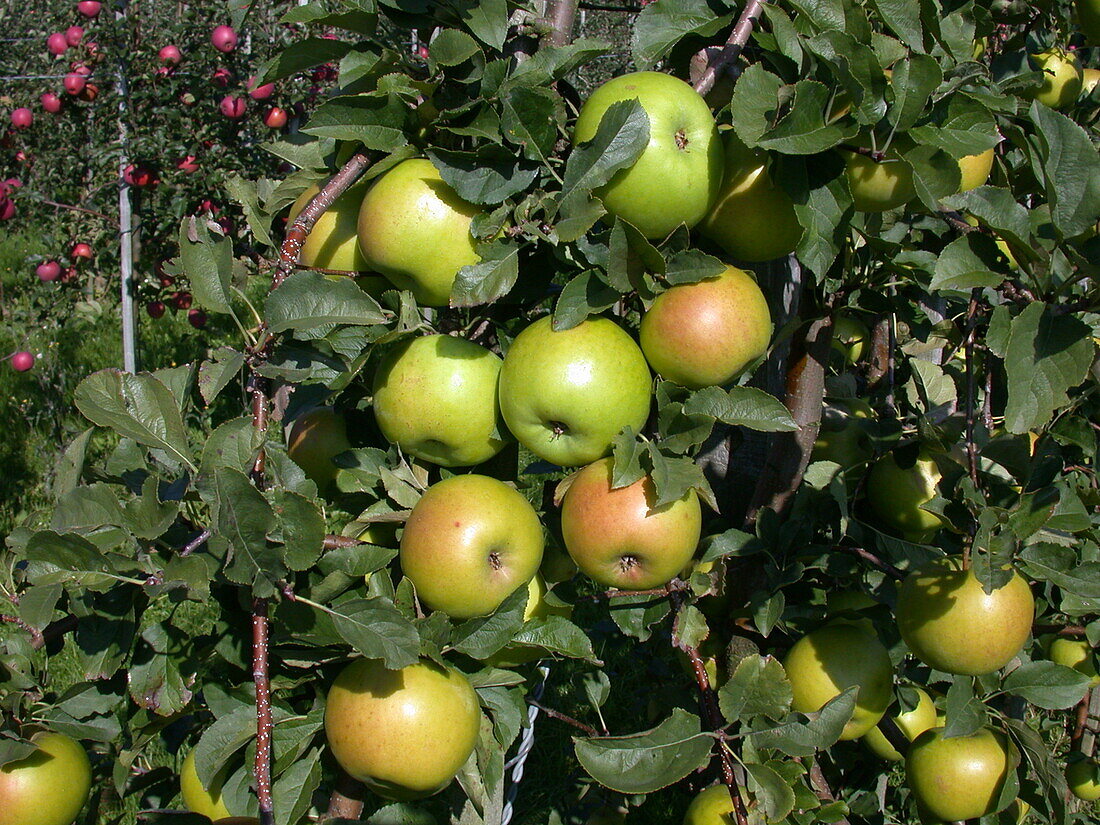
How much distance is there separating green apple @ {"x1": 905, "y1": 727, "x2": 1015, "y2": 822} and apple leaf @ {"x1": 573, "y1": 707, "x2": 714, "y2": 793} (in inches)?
19.4

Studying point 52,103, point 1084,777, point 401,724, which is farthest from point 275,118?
point 1084,777

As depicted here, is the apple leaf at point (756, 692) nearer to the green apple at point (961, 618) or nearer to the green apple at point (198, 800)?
the green apple at point (961, 618)

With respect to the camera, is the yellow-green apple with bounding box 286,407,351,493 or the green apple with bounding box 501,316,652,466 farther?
the yellow-green apple with bounding box 286,407,351,493

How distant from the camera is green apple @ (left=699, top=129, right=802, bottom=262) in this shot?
0.95 metres

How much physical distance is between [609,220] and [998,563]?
549 millimetres

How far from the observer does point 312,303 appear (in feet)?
2.90

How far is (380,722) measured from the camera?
922 millimetres

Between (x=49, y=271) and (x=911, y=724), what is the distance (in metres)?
4.20

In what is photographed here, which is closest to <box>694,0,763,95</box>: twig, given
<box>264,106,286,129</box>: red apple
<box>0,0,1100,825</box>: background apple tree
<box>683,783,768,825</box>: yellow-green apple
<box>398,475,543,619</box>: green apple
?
<box>0,0,1100,825</box>: background apple tree

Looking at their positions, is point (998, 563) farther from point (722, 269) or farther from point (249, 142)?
point (249, 142)

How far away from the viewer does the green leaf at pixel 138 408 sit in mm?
911

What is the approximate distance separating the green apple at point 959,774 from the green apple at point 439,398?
81 cm

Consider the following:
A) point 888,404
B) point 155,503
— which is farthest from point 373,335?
A: point 888,404

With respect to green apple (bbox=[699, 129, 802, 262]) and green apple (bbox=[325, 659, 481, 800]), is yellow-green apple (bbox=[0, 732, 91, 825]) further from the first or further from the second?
green apple (bbox=[699, 129, 802, 262])
